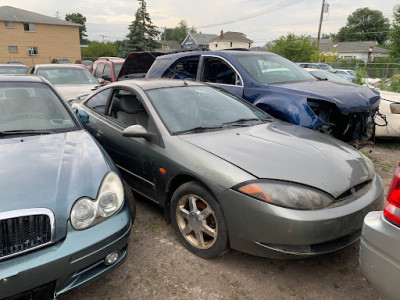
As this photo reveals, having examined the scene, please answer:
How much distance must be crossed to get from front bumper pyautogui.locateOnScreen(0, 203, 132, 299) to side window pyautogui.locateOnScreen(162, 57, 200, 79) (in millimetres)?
4225

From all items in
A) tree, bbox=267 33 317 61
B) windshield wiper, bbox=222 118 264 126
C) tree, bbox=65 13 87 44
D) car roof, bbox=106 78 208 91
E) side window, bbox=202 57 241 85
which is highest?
tree, bbox=65 13 87 44

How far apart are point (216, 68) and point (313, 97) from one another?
1950 millimetres

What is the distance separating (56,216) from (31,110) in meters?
1.74

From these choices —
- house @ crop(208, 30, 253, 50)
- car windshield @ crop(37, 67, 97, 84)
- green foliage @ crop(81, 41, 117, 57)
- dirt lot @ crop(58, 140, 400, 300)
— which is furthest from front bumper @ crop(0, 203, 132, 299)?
house @ crop(208, 30, 253, 50)

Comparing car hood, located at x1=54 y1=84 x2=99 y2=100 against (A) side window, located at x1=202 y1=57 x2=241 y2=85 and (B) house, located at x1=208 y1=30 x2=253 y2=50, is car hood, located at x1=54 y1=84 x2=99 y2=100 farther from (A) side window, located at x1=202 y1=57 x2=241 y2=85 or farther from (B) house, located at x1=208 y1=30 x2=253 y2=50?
(B) house, located at x1=208 y1=30 x2=253 y2=50

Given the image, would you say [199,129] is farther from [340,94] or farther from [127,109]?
[340,94]

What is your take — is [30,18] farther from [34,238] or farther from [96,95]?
[34,238]

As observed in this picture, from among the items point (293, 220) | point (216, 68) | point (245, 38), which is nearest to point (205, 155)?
point (293, 220)

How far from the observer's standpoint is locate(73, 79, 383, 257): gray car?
7.30 ft

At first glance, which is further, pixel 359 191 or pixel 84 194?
pixel 359 191

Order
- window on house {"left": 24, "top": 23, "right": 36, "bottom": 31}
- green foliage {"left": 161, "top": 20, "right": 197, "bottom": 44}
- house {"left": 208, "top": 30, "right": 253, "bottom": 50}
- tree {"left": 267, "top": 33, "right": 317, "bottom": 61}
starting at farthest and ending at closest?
green foliage {"left": 161, "top": 20, "right": 197, "bottom": 44}, house {"left": 208, "top": 30, "right": 253, "bottom": 50}, window on house {"left": 24, "top": 23, "right": 36, "bottom": 31}, tree {"left": 267, "top": 33, "right": 317, "bottom": 61}

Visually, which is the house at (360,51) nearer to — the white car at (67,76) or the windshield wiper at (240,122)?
the white car at (67,76)

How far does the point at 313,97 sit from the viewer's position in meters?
4.34

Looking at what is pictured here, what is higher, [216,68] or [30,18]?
[30,18]
